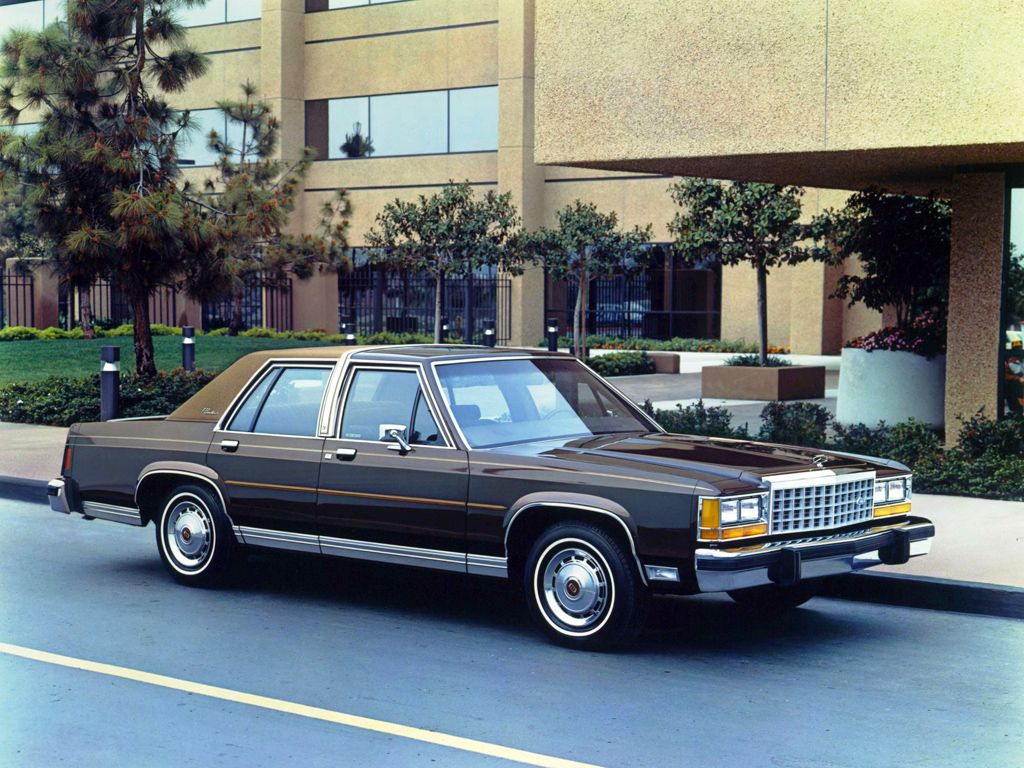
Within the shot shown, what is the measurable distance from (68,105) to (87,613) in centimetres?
1463

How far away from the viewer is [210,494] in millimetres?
9055

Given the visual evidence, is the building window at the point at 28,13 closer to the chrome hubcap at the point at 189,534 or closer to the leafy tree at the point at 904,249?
the leafy tree at the point at 904,249

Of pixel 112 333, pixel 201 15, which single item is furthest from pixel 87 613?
pixel 201 15

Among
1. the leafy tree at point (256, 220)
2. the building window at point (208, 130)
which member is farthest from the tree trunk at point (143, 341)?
the building window at point (208, 130)

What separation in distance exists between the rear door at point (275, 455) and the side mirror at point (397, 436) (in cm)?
56

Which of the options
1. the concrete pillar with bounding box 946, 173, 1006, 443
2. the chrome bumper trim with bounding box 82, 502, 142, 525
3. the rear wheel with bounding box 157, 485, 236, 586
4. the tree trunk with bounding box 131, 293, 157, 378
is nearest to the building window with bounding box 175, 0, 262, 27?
the tree trunk with bounding box 131, 293, 157, 378

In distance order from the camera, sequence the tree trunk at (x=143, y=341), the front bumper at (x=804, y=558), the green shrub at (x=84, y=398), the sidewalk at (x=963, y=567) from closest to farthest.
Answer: the front bumper at (x=804, y=558), the sidewalk at (x=963, y=567), the green shrub at (x=84, y=398), the tree trunk at (x=143, y=341)

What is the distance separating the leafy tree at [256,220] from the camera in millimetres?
21422

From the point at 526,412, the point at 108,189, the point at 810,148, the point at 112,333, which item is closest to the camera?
the point at 526,412

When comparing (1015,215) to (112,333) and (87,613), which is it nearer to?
(87,613)

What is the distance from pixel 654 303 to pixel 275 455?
36996mm

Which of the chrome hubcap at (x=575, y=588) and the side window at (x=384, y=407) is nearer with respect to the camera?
the chrome hubcap at (x=575, y=588)

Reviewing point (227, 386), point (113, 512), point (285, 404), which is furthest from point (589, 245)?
point (285, 404)

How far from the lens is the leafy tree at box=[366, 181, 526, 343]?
35.2 m
